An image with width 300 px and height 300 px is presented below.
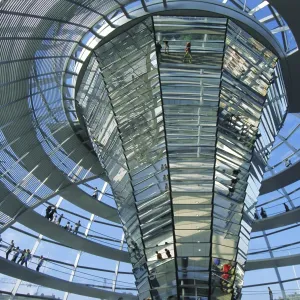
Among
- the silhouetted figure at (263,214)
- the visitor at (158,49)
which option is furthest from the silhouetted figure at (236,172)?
the silhouetted figure at (263,214)

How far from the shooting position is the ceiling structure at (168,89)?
16.1 m

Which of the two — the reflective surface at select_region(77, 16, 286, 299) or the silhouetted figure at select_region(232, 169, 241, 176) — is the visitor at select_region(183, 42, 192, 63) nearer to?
the reflective surface at select_region(77, 16, 286, 299)

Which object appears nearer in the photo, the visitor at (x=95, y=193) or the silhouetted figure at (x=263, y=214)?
the silhouetted figure at (x=263, y=214)

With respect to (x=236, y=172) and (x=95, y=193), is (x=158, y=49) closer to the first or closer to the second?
(x=236, y=172)

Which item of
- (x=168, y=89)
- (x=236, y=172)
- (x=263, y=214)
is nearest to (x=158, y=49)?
(x=168, y=89)

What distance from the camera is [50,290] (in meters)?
29.5

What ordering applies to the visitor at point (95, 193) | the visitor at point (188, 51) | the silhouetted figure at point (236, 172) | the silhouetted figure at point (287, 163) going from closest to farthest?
the visitor at point (188, 51), the silhouetted figure at point (236, 172), the silhouetted figure at point (287, 163), the visitor at point (95, 193)

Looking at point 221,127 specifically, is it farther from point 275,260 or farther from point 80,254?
point 80,254

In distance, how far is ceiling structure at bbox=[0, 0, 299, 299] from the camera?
16109 mm

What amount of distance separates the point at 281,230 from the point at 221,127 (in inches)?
977

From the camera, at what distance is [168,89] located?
56.5ft

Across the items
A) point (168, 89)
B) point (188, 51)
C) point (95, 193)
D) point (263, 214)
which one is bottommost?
point (168, 89)

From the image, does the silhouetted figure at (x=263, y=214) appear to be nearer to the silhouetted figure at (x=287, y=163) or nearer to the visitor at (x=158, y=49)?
the silhouetted figure at (x=287, y=163)

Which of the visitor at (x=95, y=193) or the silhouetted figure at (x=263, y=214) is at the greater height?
the visitor at (x=95, y=193)
